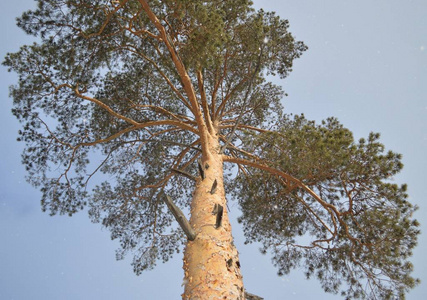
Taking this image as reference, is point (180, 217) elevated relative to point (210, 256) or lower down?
elevated

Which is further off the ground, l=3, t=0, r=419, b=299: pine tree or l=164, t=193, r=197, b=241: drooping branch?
l=3, t=0, r=419, b=299: pine tree

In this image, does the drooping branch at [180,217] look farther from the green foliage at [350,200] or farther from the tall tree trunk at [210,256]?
the green foliage at [350,200]

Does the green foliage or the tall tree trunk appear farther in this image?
the green foliage

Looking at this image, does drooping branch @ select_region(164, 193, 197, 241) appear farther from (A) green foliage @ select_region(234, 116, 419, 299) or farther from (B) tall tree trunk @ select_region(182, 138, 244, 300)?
(A) green foliage @ select_region(234, 116, 419, 299)

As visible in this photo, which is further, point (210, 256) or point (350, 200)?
point (350, 200)

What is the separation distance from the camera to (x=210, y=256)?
11.6 feet

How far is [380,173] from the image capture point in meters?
5.20

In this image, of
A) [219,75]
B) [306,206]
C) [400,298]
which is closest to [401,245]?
[400,298]

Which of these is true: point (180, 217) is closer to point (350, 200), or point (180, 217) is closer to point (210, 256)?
point (210, 256)

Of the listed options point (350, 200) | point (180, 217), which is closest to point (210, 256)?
point (180, 217)

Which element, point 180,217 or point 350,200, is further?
point 350,200

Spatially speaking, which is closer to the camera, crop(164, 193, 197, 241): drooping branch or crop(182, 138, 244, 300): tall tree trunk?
crop(182, 138, 244, 300): tall tree trunk

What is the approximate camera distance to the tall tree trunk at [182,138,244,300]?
10.5 ft

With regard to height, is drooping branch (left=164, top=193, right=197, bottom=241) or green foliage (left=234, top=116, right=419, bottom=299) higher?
green foliage (left=234, top=116, right=419, bottom=299)
